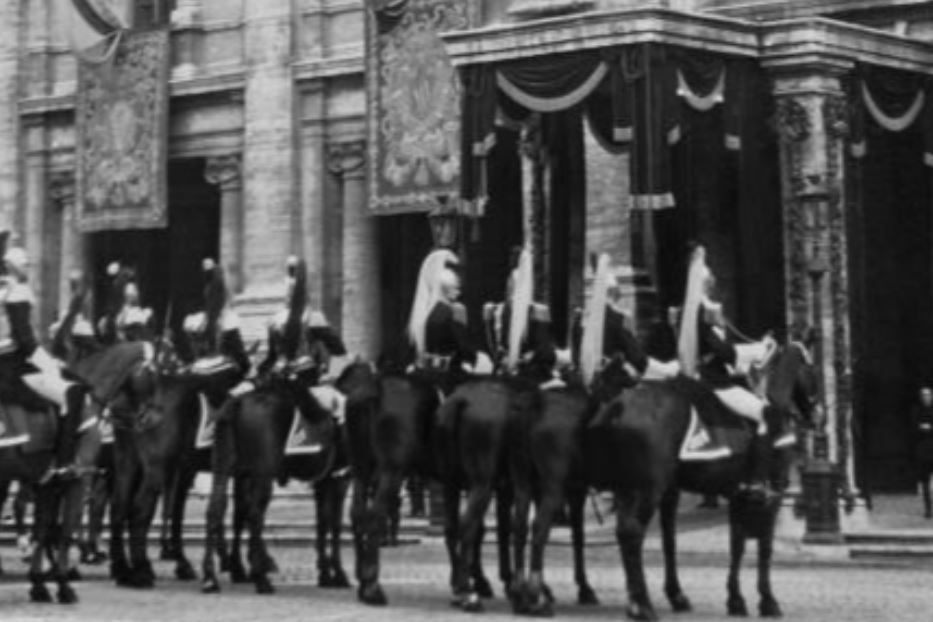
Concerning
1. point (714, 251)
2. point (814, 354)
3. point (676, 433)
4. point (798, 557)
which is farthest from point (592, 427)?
point (714, 251)

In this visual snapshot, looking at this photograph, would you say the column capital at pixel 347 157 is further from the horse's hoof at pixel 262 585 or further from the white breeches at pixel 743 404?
the white breeches at pixel 743 404

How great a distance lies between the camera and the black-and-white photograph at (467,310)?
17094 millimetres

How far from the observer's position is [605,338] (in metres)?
17.1

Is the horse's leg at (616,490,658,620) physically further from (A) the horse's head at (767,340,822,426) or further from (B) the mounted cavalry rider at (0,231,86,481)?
(B) the mounted cavalry rider at (0,231,86,481)

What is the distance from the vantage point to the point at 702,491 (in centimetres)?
1694

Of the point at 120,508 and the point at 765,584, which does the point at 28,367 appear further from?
the point at 765,584

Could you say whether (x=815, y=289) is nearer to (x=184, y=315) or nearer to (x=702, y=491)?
(x=702, y=491)

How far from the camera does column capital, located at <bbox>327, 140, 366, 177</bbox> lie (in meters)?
37.4

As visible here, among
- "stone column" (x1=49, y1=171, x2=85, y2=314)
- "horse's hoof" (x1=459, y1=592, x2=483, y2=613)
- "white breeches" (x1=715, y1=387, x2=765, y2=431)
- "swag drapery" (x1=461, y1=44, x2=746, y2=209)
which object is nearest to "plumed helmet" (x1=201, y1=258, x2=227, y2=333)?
"horse's hoof" (x1=459, y1=592, x2=483, y2=613)

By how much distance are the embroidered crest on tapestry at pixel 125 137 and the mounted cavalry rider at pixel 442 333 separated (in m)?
20.9

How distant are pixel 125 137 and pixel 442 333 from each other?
73.0 ft

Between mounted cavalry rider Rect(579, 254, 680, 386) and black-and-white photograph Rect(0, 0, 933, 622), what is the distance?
0.03 m

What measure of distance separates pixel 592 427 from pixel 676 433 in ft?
2.27

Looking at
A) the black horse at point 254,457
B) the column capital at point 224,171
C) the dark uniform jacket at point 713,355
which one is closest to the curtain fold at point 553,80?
the black horse at point 254,457
